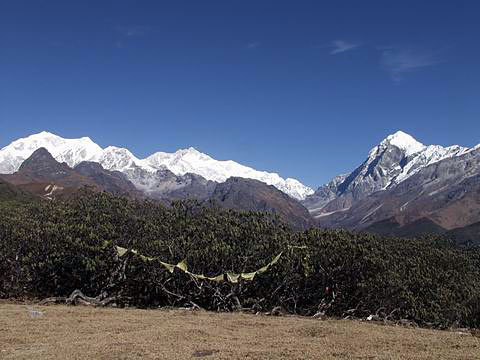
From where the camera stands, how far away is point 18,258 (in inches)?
2030

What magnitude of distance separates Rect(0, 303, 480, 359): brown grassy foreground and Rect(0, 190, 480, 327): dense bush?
14.3 meters

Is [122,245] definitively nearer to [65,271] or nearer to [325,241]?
[65,271]

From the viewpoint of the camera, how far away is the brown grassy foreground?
72.3 feet

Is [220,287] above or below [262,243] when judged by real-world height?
below

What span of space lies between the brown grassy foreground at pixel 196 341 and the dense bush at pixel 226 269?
14.3m

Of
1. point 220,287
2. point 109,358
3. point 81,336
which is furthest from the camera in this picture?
point 220,287

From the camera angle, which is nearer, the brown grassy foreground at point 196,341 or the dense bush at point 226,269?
the brown grassy foreground at point 196,341

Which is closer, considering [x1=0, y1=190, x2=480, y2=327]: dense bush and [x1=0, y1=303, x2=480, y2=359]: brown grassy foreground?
[x1=0, y1=303, x2=480, y2=359]: brown grassy foreground

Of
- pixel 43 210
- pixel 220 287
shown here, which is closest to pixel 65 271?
pixel 43 210

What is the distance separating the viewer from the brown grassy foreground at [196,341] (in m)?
22.0

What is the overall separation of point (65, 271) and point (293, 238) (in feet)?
78.9

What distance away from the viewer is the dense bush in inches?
1946

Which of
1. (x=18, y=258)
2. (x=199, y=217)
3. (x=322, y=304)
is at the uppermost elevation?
(x=199, y=217)

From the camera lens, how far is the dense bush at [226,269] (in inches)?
1946
